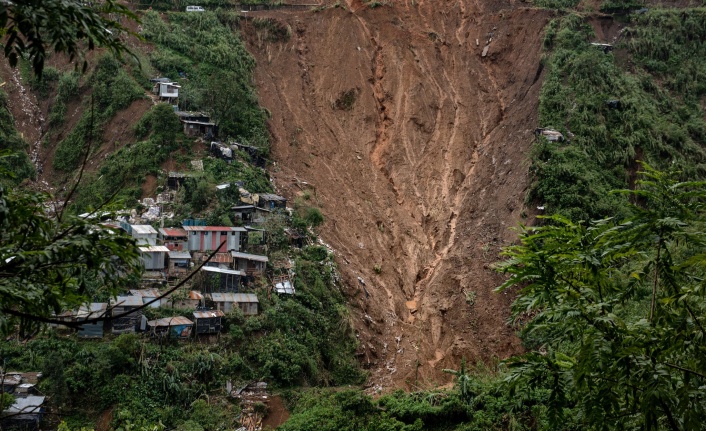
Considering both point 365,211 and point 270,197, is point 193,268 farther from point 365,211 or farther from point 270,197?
point 365,211

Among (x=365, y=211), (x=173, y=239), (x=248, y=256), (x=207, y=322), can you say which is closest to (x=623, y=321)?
(x=207, y=322)

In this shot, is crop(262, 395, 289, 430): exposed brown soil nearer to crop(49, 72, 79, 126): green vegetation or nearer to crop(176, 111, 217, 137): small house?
crop(176, 111, 217, 137): small house

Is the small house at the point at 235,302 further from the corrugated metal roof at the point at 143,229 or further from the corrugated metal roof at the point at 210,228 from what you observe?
the corrugated metal roof at the point at 143,229

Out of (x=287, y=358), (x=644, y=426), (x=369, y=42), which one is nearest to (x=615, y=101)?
(x=369, y=42)

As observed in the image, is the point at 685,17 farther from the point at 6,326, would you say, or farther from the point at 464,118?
the point at 6,326

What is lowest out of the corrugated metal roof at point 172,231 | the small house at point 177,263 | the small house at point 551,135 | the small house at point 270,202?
the small house at point 177,263

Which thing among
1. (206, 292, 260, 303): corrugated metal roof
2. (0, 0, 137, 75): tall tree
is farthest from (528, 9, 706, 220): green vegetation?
(0, 0, 137, 75): tall tree

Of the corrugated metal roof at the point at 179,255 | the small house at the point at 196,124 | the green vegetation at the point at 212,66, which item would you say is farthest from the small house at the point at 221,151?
the corrugated metal roof at the point at 179,255
